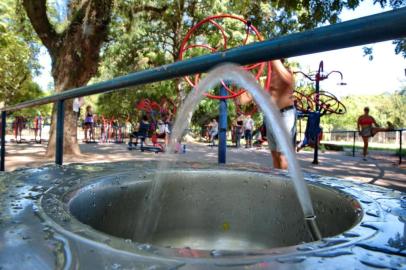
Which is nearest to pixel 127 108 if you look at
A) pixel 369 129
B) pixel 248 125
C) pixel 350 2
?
pixel 248 125

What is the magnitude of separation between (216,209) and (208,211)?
43mm

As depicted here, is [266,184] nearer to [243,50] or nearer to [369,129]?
[243,50]

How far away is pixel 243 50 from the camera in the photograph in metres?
0.91

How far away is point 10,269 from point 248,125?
14.2 metres

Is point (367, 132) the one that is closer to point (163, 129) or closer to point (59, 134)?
point (163, 129)

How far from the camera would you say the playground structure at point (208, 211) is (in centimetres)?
68

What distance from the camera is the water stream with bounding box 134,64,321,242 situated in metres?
1.17

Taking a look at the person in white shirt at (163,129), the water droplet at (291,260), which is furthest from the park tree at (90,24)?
the water droplet at (291,260)

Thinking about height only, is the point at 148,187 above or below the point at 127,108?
below

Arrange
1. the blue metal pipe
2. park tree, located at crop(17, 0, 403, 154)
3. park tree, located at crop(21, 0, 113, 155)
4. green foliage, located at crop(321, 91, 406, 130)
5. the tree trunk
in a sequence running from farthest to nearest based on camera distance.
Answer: green foliage, located at crop(321, 91, 406, 130) < the tree trunk < park tree, located at crop(21, 0, 113, 155) < park tree, located at crop(17, 0, 403, 154) < the blue metal pipe

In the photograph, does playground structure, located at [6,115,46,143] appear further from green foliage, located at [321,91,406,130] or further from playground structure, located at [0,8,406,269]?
green foliage, located at [321,91,406,130]

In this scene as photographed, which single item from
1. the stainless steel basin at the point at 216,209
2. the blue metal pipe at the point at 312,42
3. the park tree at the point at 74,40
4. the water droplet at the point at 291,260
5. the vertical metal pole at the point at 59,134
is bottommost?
the stainless steel basin at the point at 216,209

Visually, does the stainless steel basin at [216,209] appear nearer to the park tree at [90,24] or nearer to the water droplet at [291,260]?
the water droplet at [291,260]

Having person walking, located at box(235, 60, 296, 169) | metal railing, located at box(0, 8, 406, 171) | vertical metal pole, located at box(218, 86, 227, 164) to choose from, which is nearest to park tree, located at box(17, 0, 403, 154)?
person walking, located at box(235, 60, 296, 169)
